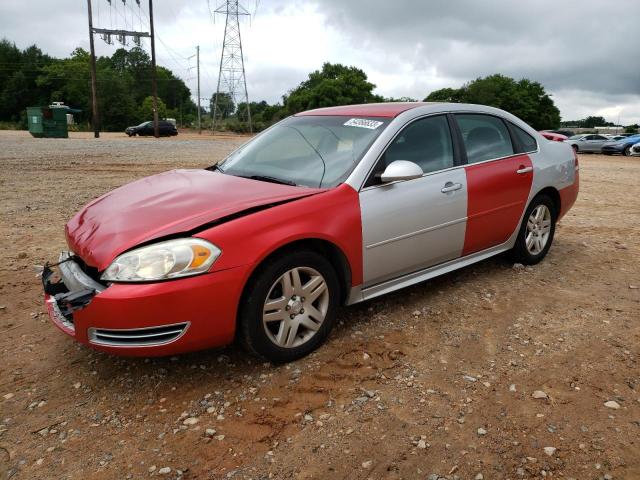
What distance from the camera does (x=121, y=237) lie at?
288cm

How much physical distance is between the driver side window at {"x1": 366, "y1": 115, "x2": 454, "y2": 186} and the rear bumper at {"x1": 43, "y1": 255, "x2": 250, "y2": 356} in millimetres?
1378

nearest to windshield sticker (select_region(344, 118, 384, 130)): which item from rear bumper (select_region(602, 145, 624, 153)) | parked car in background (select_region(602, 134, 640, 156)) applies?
parked car in background (select_region(602, 134, 640, 156))

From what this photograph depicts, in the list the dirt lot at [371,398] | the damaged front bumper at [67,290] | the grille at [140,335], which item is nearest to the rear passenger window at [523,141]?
the dirt lot at [371,398]

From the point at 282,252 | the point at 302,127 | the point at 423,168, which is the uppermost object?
the point at 302,127

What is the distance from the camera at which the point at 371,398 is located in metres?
2.85

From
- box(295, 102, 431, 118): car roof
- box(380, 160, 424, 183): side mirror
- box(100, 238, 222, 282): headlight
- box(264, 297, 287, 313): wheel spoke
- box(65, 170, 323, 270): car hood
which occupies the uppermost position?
box(295, 102, 431, 118): car roof

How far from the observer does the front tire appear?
2.91m

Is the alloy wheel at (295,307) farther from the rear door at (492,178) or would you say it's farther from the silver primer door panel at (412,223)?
the rear door at (492,178)

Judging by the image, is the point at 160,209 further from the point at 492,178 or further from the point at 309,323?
the point at 492,178

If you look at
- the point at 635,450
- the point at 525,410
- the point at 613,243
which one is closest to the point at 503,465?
the point at 525,410

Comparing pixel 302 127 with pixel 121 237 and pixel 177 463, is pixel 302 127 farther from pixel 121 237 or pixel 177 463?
pixel 177 463

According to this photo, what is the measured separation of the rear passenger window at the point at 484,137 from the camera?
4258 mm

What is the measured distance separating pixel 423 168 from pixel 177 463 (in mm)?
2568

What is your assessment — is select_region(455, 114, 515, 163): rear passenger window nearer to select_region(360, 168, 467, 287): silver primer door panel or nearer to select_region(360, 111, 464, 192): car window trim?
select_region(360, 111, 464, 192): car window trim
